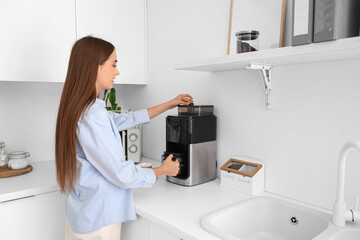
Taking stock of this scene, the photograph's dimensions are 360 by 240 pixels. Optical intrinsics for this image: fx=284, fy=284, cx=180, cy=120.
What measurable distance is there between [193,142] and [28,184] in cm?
94

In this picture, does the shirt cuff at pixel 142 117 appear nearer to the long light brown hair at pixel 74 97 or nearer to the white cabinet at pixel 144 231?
the long light brown hair at pixel 74 97

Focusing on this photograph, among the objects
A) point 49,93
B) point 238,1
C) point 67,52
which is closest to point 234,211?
point 238,1

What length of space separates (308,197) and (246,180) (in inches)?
11.0

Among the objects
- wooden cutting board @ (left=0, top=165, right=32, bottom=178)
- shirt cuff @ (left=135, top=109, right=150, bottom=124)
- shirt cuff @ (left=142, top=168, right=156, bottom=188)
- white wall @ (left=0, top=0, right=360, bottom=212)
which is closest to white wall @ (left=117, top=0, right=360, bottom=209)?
white wall @ (left=0, top=0, right=360, bottom=212)

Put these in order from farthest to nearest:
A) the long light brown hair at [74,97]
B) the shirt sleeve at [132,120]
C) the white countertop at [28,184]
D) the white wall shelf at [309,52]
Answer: the shirt sleeve at [132,120] < the white countertop at [28,184] < the long light brown hair at [74,97] < the white wall shelf at [309,52]

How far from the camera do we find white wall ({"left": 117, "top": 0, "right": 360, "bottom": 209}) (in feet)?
3.76

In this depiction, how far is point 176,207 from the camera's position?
1240 millimetres

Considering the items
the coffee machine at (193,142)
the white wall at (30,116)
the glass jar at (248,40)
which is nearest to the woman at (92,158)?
the coffee machine at (193,142)

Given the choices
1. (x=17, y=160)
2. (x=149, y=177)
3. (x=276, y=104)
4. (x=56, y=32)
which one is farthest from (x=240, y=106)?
(x=17, y=160)

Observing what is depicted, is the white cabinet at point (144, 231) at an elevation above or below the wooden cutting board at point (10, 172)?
below

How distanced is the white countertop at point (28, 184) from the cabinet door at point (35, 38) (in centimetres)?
58

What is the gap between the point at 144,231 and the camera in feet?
4.08

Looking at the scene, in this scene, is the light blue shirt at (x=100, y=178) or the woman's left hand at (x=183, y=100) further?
the woman's left hand at (x=183, y=100)

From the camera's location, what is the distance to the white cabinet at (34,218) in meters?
1.45
